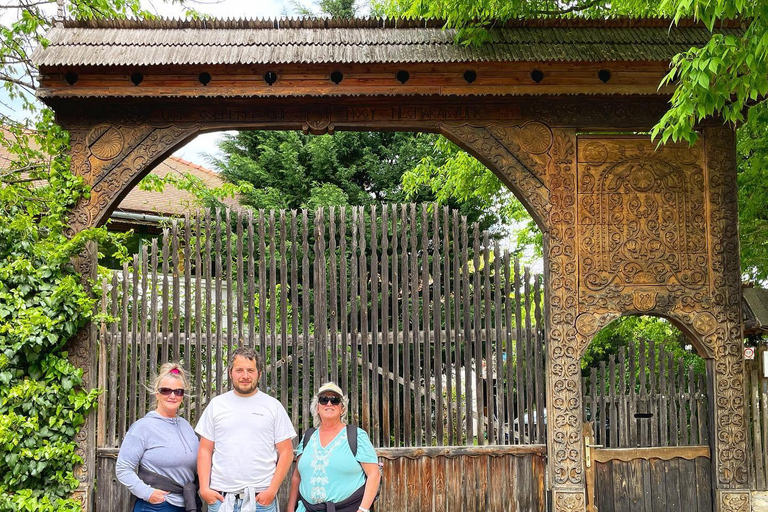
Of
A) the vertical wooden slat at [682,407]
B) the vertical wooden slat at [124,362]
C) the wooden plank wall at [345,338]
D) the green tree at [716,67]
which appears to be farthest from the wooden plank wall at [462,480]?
the green tree at [716,67]

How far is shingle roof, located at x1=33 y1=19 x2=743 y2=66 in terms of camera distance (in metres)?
6.14

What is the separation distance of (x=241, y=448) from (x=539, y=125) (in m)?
3.99

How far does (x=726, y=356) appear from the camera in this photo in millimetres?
6445

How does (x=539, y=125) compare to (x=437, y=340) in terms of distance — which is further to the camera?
(x=539, y=125)

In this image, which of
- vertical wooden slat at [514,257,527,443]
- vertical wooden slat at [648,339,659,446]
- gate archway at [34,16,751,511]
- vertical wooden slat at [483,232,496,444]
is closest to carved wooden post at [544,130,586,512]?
gate archway at [34,16,751,511]

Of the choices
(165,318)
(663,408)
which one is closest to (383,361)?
(165,318)

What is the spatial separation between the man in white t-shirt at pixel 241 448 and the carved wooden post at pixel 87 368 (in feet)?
7.63

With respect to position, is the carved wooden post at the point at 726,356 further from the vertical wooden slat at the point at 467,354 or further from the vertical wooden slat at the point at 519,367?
the vertical wooden slat at the point at 467,354

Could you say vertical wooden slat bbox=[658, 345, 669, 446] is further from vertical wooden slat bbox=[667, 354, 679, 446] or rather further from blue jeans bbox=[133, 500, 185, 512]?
blue jeans bbox=[133, 500, 185, 512]

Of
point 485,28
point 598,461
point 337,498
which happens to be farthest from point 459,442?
point 485,28

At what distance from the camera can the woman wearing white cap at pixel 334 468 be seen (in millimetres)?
4160

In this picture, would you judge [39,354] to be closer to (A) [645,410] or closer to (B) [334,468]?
(B) [334,468]

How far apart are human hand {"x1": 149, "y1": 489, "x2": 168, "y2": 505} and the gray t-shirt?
25 millimetres

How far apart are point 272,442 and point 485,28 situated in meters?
4.18
